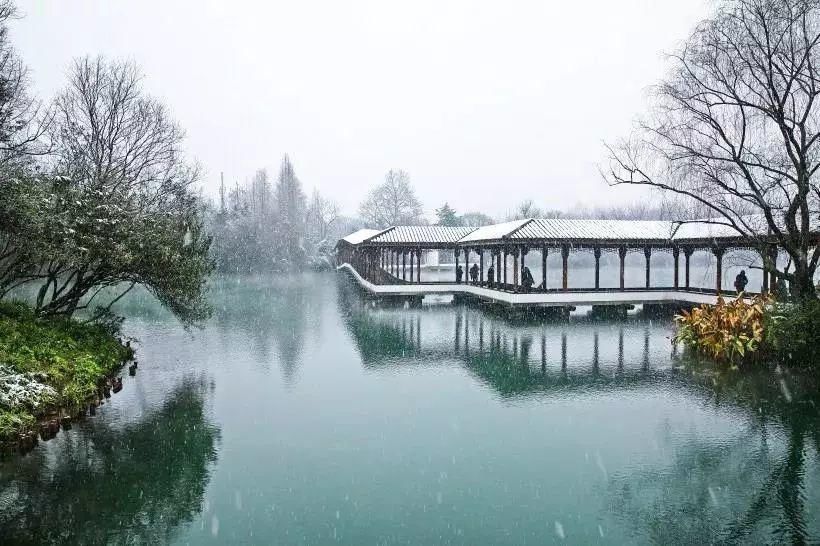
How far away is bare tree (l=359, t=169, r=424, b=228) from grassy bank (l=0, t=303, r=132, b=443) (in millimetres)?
62514

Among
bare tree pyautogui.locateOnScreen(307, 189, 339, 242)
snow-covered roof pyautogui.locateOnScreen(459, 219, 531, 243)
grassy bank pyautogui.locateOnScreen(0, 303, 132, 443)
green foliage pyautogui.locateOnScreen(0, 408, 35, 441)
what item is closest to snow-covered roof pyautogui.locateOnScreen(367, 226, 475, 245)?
snow-covered roof pyautogui.locateOnScreen(459, 219, 531, 243)

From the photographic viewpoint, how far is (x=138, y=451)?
839 centimetres

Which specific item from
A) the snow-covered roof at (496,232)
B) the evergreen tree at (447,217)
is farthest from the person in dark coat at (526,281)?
the evergreen tree at (447,217)

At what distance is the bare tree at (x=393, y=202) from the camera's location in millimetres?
76562

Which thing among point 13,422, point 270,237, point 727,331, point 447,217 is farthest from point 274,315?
point 447,217

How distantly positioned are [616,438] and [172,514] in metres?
6.26

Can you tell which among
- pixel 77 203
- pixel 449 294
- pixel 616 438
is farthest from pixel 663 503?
pixel 449 294

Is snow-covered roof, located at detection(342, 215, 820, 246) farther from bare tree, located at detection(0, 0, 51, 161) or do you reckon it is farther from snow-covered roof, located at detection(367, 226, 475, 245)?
bare tree, located at detection(0, 0, 51, 161)

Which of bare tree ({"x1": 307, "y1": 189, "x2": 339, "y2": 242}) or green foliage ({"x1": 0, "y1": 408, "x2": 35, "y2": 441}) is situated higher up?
bare tree ({"x1": 307, "y1": 189, "x2": 339, "y2": 242})

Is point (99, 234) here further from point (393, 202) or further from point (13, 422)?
point (393, 202)

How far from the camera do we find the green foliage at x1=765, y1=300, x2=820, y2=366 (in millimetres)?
13578

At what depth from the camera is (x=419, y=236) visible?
33.1 m

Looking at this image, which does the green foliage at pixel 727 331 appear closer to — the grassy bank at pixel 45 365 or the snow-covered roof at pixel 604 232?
the snow-covered roof at pixel 604 232

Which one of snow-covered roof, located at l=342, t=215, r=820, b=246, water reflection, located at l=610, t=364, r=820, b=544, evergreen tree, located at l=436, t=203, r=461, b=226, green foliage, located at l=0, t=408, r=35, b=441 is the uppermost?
evergreen tree, located at l=436, t=203, r=461, b=226
